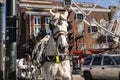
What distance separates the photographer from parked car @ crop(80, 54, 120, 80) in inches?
940

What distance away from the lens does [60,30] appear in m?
9.74

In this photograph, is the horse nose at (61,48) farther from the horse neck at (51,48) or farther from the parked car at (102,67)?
the parked car at (102,67)

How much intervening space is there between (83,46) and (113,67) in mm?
56567

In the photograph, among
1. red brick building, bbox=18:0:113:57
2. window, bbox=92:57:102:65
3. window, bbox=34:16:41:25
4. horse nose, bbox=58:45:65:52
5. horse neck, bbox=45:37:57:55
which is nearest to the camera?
horse nose, bbox=58:45:65:52

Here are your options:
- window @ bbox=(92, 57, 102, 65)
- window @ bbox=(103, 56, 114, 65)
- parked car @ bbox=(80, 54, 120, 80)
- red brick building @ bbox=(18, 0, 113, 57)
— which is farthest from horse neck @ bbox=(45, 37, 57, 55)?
red brick building @ bbox=(18, 0, 113, 57)

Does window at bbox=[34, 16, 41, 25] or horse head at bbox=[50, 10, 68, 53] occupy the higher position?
horse head at bbox=[50, 10, 68, 53]

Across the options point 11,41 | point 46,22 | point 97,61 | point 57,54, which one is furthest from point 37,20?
point 57,54

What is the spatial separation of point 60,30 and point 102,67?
15385 millimetres

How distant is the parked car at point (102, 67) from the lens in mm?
23875

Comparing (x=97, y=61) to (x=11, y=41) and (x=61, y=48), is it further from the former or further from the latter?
(x=61, y=48)

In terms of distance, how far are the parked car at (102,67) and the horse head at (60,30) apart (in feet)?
46.0

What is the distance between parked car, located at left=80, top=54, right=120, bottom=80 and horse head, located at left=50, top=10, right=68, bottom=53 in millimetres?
14007

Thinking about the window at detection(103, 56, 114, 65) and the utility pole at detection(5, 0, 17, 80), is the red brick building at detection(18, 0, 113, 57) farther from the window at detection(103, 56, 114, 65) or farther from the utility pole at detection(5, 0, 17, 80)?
the utility pole at detection(5, 0, 17, 80)

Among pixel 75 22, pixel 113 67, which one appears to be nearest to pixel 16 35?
pixel 113 67
